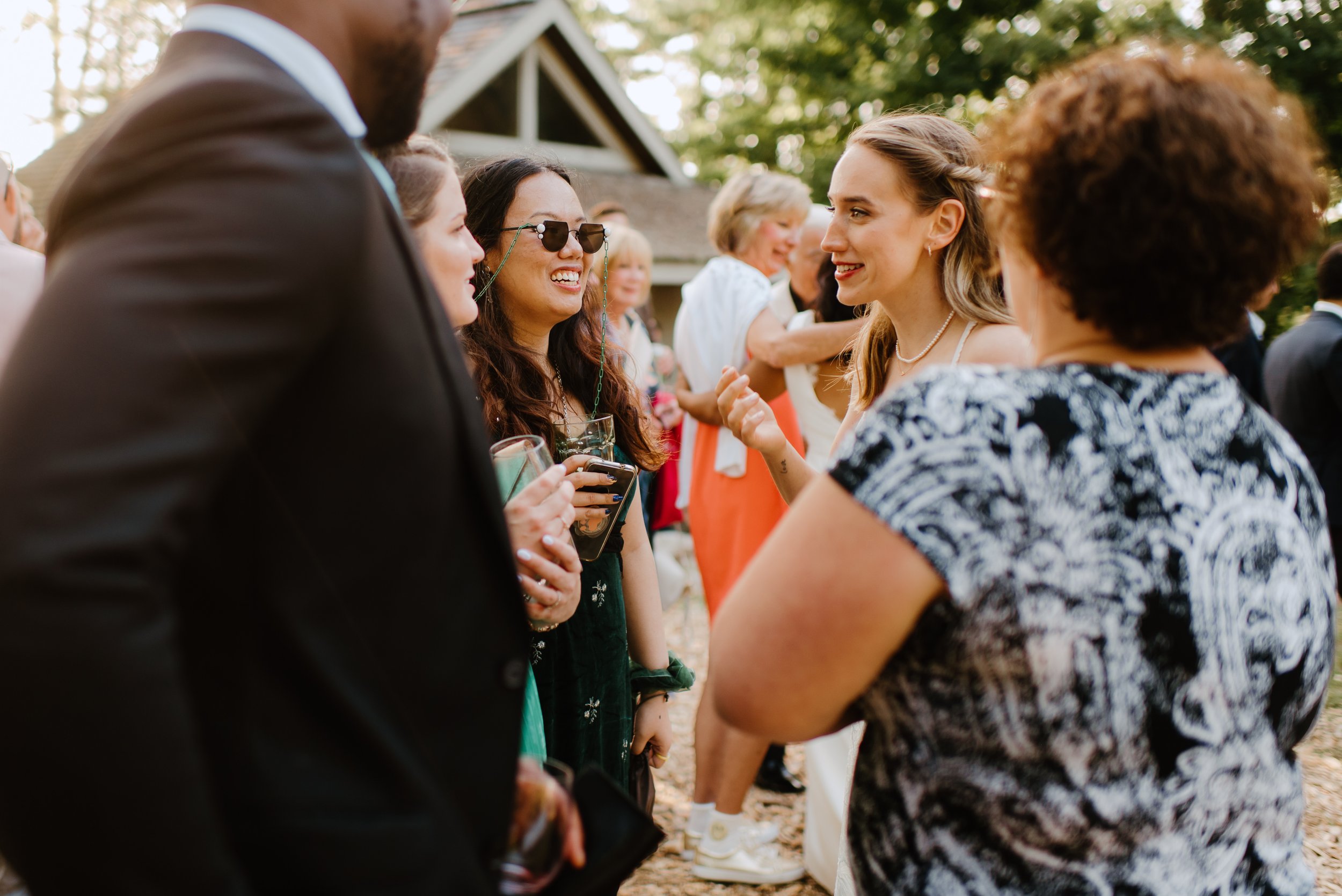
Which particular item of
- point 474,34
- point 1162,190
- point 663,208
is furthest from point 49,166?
point 1162,190

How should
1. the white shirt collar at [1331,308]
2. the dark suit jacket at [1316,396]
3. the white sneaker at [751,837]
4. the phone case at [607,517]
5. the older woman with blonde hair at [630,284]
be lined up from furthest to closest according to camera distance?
1. the white shirt collar at [1331,308]
2. the dark suit jacket at [1316,396]
3. the older woman with blonde hair at [630,284]
4. the white sneaker at [751,837]
5. the phone case at [607,517]

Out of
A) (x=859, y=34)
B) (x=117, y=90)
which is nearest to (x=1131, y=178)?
(x=859, y=34)

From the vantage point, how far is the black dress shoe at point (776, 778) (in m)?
4.95

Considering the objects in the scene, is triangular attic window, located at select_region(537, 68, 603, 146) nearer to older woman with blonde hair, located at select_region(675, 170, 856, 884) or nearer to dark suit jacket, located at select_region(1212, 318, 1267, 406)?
older woman with blonde hair, located at select_region(675, 170, 856, 884)

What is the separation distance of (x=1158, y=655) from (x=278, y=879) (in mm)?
1043

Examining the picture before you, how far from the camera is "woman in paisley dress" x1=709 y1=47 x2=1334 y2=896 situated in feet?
3.80

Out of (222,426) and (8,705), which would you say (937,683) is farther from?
(8,705)

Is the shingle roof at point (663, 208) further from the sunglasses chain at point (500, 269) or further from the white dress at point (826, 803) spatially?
the sunglasses chain at point (500, 269)

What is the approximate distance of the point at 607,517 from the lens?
7.50 feet

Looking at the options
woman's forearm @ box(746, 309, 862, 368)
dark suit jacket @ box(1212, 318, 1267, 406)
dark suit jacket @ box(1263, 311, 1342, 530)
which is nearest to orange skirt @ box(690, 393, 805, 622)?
woman's forearm @ box(746, 309, 862, 368)

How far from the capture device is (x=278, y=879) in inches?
39.6

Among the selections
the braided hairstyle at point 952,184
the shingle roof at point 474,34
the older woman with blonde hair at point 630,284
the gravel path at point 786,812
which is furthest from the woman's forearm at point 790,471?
the shingle roof at point 474,34

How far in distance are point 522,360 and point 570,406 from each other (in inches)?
7.6

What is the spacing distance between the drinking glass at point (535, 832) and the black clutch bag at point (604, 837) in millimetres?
27
